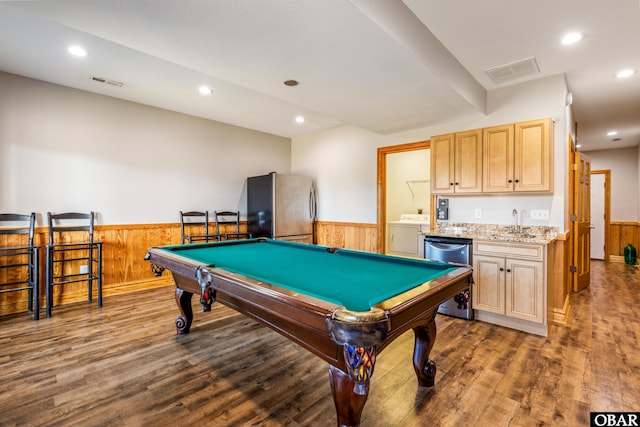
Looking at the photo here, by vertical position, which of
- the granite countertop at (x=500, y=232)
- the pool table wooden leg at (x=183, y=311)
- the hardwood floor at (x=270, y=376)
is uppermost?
the granite countertop at (x=500, y=232)

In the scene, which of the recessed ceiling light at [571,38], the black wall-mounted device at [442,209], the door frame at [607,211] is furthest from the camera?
the door frame at [607,211]

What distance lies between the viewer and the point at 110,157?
389 cm

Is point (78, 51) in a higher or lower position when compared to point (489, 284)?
higher

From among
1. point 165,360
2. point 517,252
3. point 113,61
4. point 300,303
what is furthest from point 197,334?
point 517,252

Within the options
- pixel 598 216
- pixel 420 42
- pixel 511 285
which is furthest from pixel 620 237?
pixel 420 42

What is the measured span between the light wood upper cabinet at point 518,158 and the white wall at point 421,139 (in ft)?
0.80

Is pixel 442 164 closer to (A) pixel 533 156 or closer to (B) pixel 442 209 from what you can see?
(B) pixel 442 209

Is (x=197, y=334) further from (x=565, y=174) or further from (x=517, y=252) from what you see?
(x=565, y=174)

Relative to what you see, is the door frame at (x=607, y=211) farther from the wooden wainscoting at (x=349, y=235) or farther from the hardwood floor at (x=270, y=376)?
the wooden wainscoting at (x=349, y=235)

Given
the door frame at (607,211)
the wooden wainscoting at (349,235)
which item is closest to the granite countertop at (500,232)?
the wooden wainscoting at (349,235)

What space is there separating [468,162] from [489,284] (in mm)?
1349

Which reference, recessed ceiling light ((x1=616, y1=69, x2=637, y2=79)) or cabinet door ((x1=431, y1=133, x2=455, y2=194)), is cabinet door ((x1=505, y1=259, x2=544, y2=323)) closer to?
cabinet door ((x1=431, y1=133, x2=455, y2=194))

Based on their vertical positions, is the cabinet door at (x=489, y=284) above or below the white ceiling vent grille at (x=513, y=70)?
below

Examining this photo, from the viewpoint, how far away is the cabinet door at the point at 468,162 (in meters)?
3.33
